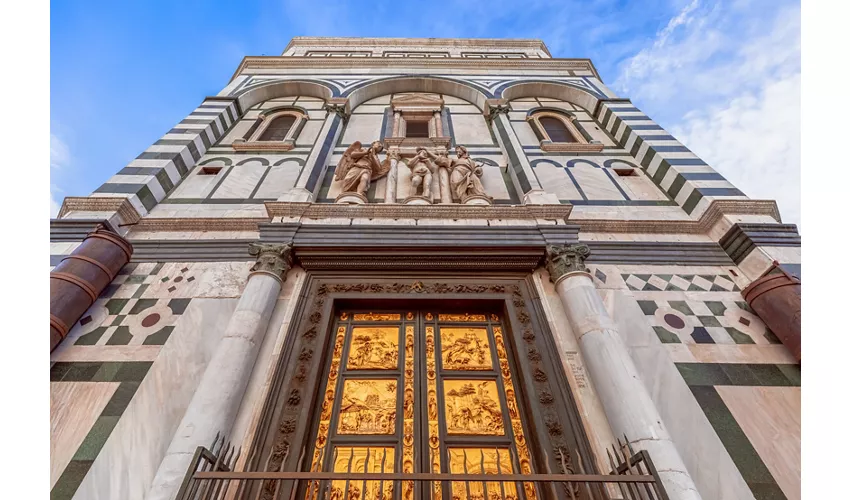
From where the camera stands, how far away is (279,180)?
755 centimetres

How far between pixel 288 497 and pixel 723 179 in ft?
24.1

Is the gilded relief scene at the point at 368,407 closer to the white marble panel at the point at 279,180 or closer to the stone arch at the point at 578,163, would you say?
the white marble panel at the point at 279,180

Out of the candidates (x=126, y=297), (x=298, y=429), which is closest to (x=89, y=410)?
(x=126, y=297)

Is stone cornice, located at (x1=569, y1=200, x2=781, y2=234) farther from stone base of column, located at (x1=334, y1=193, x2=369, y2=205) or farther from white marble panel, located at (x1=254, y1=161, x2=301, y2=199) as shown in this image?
white marble panel, located at (x1=254, y1=161, x2=301, y2=199)

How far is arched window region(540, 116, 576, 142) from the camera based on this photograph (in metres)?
9.23

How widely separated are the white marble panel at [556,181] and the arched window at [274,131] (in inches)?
187

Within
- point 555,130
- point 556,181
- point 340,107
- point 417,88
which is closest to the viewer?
point 556,181

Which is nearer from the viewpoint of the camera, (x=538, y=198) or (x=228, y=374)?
(x=228, y=374)

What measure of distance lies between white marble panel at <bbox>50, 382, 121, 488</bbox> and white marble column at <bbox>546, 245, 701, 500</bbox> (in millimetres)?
4432

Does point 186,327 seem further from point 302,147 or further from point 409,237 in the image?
point 302,147

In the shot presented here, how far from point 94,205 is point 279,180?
260 centimetres

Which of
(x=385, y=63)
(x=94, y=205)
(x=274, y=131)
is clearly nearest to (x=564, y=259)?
(x=94, y=205)

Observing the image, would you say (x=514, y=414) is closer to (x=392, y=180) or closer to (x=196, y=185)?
(x=392, y=180)

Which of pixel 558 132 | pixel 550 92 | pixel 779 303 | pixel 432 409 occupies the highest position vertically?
pixel 550 92
